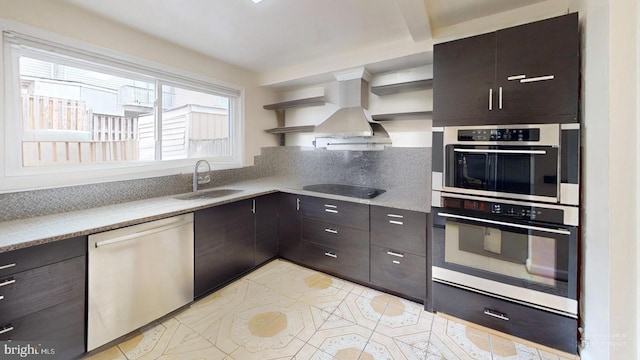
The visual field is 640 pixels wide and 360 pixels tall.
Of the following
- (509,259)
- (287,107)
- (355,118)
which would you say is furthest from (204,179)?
(509,259)

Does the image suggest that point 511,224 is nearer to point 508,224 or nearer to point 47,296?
A: point 508,224

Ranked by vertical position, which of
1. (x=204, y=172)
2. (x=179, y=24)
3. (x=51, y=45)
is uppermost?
(x=179, y=24)

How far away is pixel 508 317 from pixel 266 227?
2.18 m

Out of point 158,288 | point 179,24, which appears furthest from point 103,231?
point 179,24

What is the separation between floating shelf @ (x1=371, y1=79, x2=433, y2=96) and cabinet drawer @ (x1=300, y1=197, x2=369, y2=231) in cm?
124

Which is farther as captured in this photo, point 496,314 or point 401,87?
point 401,87

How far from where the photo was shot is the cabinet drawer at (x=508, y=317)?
1509 mm

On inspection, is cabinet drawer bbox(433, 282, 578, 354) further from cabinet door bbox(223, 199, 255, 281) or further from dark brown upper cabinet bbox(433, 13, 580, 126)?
cabinet door bbox(223, 199, 255, 281)

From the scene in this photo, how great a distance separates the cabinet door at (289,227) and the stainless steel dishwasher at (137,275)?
1.05 meters

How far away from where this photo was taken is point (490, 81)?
167cm

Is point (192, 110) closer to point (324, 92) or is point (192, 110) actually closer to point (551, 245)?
point (324, 92)

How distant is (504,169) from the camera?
5.42 feet

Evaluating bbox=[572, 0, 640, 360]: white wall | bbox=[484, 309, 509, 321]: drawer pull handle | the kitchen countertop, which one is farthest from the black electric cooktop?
bbox=[572, 0, 640, 360]: white wall

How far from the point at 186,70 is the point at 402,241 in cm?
267
